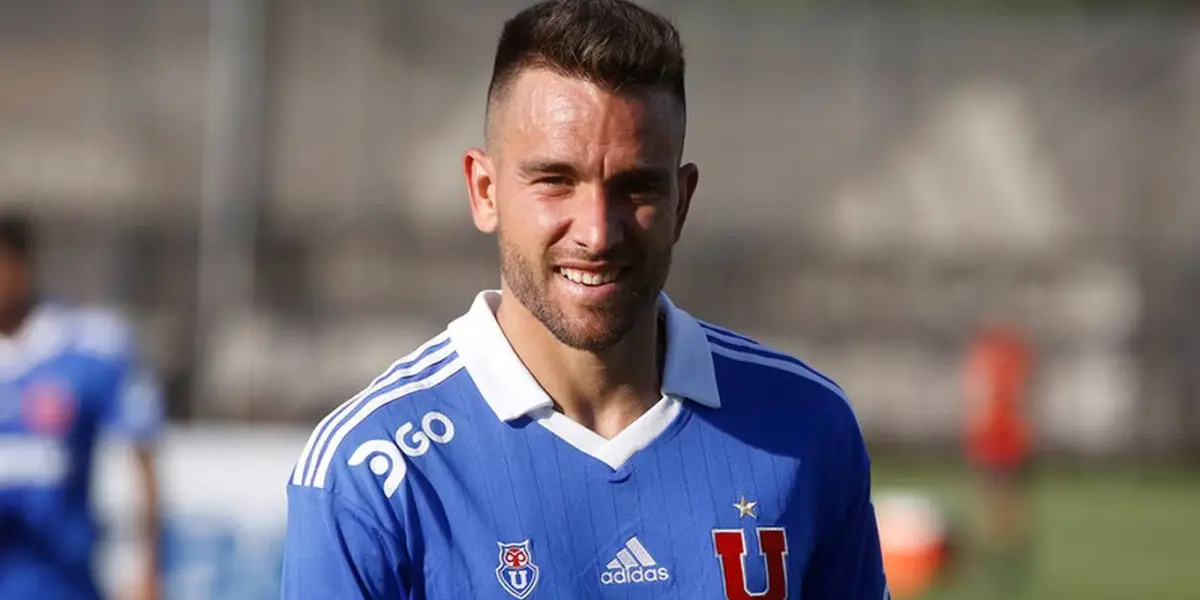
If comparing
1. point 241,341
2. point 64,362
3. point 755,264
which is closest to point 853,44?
point 755,264

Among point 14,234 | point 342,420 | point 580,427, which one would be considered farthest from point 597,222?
point 14,234

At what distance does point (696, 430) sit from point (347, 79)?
1603 cm

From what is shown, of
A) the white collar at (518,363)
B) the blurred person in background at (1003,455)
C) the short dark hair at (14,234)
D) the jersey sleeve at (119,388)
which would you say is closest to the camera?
the white collar at (518,363)

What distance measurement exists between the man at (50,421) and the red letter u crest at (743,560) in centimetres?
405

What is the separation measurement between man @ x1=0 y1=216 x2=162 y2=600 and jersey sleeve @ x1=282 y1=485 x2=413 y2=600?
12.9 feet

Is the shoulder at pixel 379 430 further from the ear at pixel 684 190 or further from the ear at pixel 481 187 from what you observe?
the ear at pixel 684 190

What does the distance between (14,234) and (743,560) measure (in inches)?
165

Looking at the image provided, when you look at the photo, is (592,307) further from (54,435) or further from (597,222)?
(54,435)

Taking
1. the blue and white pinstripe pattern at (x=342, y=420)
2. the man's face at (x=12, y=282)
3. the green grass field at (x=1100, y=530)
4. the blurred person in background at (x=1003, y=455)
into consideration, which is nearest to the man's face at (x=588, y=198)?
the blue and white pinstripe pattern at (x=342, y=420)

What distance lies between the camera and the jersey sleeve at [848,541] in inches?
118

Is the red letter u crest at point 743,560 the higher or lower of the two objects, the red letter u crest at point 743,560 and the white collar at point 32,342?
the lower

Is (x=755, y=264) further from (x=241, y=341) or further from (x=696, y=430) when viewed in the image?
(x=696, y=430)

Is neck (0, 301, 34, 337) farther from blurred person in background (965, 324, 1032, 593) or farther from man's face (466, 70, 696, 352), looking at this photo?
blurred person in background (965, 324, 1032, 593)

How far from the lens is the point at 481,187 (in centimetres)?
295
